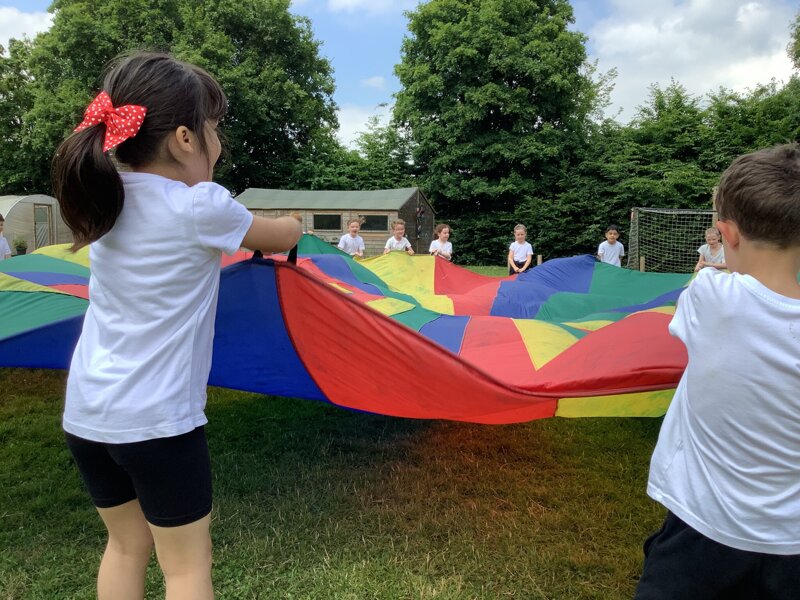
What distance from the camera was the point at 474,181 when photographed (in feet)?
57.6

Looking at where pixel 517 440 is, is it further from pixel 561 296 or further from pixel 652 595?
pixel 652 595

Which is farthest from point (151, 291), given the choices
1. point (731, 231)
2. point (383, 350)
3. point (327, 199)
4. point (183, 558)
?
point (327, 199)

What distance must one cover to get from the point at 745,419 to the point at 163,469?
36.8 inches

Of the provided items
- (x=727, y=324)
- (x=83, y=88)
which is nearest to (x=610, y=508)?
(x=727, y=324)

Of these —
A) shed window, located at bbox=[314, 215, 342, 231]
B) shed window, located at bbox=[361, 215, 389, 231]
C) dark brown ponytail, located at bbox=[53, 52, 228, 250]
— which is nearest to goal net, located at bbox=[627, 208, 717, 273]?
shed window, located at bbox=[361, 215, 389, 231]

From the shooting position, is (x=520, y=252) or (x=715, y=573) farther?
(x=520, y=252)

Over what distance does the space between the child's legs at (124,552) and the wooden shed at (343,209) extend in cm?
1350

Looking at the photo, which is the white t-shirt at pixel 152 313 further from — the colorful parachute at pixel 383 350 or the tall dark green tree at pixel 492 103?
the tall dark green tree at pixel 492 103

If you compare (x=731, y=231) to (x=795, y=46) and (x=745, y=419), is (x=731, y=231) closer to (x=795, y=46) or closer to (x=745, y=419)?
(x=745, y=419)

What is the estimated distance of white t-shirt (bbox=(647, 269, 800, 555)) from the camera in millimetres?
935

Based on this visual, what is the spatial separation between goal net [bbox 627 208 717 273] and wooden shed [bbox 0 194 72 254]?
13.8 metres

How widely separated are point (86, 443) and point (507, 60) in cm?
1819

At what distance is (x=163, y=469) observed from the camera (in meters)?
1.01

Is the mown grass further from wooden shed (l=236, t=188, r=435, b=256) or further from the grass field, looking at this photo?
wooden shed (l=236, t=188, r=435, b=256)
